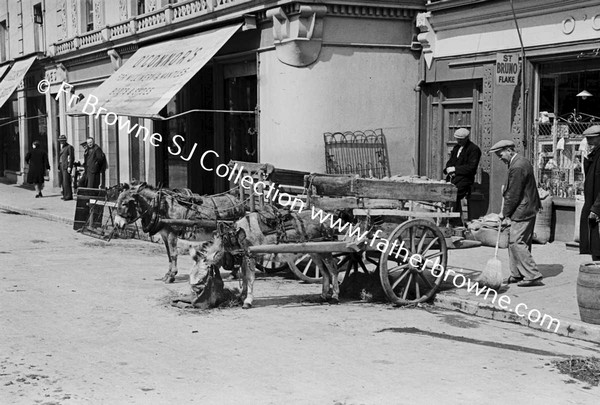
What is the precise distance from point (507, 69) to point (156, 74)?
27.9ft

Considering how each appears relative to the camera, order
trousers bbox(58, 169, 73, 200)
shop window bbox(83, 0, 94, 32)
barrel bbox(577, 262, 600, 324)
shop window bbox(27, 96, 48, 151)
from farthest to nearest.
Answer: shop window bbox(27, 96, 48, 151) → shop window bbox(83, 0, 94, 32) → trousers bbox(58, 169, 73, 200) → barrel bbox(577, 262, 600, 324)

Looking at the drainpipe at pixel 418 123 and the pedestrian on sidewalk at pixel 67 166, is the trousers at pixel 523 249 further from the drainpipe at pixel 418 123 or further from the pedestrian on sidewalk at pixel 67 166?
the pedestrian on sidewalk at pixel 67 166

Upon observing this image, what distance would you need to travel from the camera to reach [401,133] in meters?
16.1

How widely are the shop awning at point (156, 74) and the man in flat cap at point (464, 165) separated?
18.7ft

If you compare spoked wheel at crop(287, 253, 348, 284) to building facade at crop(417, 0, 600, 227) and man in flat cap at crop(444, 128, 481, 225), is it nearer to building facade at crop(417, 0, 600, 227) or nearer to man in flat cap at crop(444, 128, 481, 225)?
man in flat cap at crop(444, 128, 481, 225)

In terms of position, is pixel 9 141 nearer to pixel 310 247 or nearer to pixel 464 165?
pixel 464 165

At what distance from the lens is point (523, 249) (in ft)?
33.2

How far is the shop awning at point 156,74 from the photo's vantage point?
16703mm

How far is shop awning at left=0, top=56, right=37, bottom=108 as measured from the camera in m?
30.3

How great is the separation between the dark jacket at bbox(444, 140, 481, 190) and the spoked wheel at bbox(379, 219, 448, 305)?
4266 millimetres

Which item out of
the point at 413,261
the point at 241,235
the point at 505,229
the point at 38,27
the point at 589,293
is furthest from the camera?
the point at 38,27

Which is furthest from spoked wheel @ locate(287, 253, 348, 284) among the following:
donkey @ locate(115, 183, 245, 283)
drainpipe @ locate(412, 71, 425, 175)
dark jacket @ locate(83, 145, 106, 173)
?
dark jacket @ locate(83, 145, 106, 173)

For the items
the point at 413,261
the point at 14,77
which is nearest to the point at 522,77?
the point at 413,261

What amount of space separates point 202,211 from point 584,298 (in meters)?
5.27
